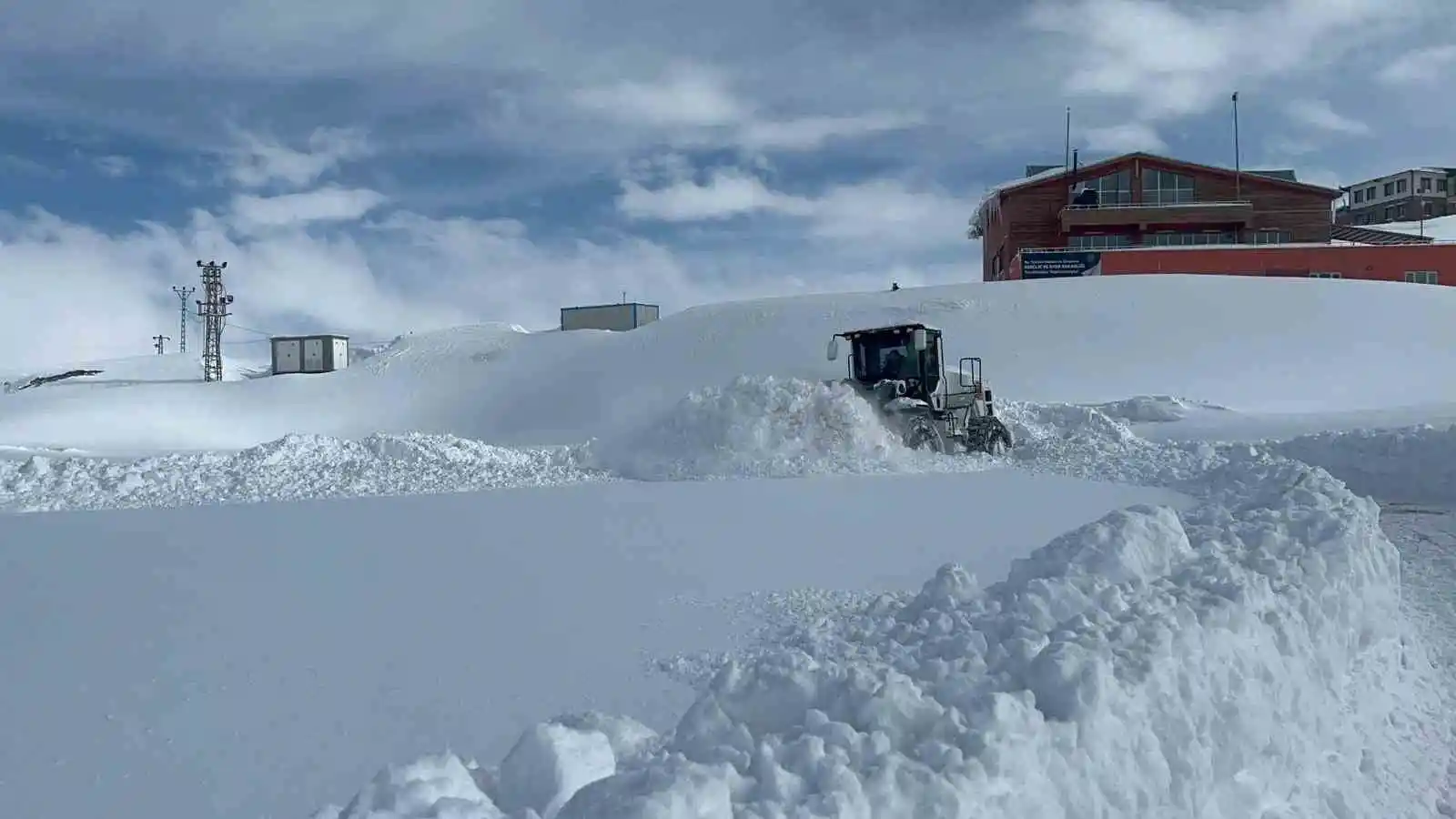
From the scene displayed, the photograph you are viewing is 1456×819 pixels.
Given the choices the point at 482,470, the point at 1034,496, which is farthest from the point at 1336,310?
the point at 482,470

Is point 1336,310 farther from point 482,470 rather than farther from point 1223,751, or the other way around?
point 1223,751

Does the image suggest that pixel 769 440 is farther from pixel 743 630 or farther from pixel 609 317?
pixel 609 317

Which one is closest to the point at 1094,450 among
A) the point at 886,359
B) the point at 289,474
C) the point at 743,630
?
the point at 886,359

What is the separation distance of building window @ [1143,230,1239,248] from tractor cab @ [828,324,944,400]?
25069mm

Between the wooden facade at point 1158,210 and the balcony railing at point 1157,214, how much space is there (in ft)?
0.11

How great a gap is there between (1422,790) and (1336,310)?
26309 mm

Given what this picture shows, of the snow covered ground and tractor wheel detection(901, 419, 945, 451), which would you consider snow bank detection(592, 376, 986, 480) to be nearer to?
the snow covered ground

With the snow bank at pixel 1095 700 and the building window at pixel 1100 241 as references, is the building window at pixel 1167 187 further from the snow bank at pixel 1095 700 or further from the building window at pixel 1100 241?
the snow bank at pixel 1095 700

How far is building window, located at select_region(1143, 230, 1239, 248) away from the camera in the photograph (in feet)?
A: 118

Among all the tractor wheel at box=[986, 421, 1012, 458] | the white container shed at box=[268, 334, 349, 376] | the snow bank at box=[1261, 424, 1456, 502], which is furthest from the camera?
the white container shed at box=[268, 334, 349, 376]

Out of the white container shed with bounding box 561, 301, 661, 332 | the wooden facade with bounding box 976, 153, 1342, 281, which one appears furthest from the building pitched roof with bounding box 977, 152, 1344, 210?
the white container shed with bounding box 561, 301, 661, 332

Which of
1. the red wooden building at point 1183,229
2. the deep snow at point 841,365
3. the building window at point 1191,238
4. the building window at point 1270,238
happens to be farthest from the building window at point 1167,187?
the deep snow at point 841,365

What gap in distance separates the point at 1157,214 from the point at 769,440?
2853 centimetres

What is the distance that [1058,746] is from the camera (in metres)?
2.67
